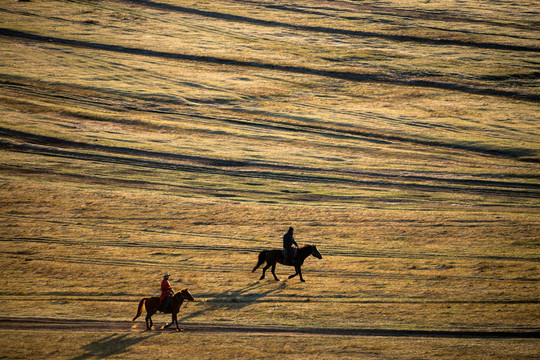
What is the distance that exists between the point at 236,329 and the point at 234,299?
2.89 metres

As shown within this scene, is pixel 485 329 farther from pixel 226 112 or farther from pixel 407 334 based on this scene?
pixel 226 112

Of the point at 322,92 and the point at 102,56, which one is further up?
the point at 102,56

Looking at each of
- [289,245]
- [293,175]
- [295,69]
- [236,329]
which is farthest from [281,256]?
[295,69]

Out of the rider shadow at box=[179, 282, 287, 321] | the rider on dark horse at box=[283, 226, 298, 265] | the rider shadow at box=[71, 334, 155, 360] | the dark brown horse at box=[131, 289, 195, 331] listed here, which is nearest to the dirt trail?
the dark brown horse at box=[131, 289, 195, 331]

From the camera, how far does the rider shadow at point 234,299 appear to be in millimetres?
26609

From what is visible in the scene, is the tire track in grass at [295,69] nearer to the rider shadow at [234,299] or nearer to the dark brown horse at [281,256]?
the dark brown horse at [281,256]

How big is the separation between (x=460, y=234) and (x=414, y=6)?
319 ft

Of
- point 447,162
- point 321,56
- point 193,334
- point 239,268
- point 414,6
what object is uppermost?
point 414,6

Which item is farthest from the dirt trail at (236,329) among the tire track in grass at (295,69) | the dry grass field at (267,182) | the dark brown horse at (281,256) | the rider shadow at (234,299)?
the tire track in grass at (295,69)

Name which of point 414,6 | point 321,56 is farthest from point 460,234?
point 414,6

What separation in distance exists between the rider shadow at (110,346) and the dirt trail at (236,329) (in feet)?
2.42

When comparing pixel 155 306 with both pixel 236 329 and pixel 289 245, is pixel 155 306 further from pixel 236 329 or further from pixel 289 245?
pixel 289 245

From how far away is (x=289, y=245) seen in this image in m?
28.7

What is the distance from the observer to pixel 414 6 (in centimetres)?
12269
